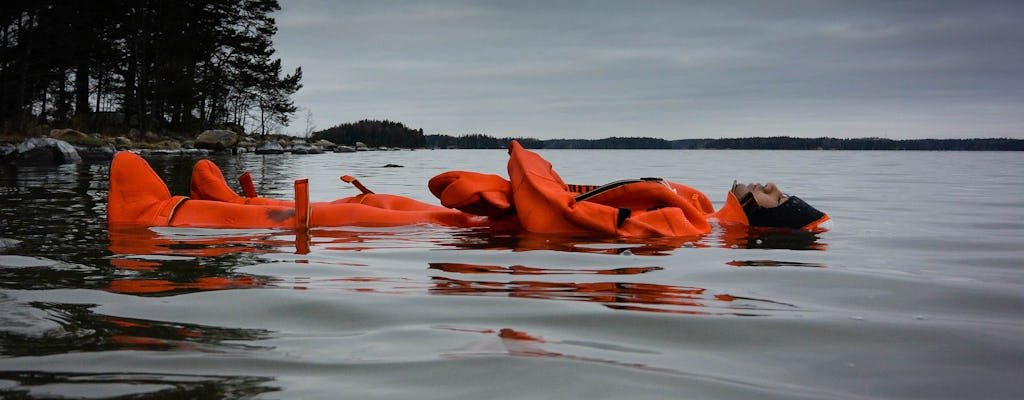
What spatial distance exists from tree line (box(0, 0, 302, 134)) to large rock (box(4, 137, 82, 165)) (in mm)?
7020

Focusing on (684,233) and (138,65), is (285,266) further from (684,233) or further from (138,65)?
(138,65)

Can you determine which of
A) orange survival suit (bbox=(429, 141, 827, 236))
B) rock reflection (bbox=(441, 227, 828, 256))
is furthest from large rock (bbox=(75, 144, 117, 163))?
rock reflection (bbox=(441, 227, 828, 256))

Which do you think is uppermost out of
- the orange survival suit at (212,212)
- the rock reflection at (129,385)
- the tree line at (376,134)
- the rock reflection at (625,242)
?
the tree line at (376,134)

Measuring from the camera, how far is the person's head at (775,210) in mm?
5398

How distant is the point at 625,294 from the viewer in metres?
2.86

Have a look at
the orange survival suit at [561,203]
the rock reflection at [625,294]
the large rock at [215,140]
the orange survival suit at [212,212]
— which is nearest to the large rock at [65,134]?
the large rock at [215,140]

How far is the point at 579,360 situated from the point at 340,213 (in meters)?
3.61

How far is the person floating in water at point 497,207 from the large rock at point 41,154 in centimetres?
1452

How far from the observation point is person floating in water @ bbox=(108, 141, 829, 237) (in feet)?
15.8

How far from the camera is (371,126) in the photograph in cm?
10406

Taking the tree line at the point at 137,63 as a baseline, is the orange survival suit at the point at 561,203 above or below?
below

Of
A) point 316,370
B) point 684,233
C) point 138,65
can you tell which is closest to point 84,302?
point 316,370

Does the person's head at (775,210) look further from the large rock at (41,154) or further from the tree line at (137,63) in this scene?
the tree line at (137,63)

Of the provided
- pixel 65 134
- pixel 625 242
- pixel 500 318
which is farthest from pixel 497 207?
pixel 65 134
